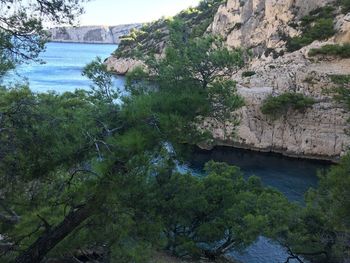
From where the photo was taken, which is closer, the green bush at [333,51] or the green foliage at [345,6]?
the green bush at [333,51]

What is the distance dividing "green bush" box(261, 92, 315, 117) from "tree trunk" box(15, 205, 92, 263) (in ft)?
90.1

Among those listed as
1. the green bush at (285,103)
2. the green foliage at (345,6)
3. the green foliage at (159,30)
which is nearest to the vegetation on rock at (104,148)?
the green bush at (285,103)

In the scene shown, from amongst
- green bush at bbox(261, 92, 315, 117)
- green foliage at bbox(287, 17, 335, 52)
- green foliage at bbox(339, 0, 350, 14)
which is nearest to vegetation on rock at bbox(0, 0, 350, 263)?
green bush at bbox(261, 92, 315, 117)

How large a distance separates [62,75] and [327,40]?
43988 millimetres

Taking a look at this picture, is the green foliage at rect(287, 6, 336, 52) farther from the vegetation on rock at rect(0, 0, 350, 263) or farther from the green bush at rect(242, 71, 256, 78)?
the vegetation on rock at rect(0, 0, 350, 263)

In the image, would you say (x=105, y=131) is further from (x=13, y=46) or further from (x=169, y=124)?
(x=13, y=46)

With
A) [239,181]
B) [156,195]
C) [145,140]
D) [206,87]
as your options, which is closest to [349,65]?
[239,181]

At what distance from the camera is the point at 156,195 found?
517 inches

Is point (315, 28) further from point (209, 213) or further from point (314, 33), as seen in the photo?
point (209, 213)

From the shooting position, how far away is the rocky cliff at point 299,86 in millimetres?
31906

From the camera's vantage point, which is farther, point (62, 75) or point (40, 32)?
point (62, 75)

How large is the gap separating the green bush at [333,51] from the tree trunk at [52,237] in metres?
29.8

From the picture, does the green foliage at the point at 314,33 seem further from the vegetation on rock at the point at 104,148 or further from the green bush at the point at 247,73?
the vegetation on rock at the point at 104,148

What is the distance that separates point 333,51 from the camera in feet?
108
